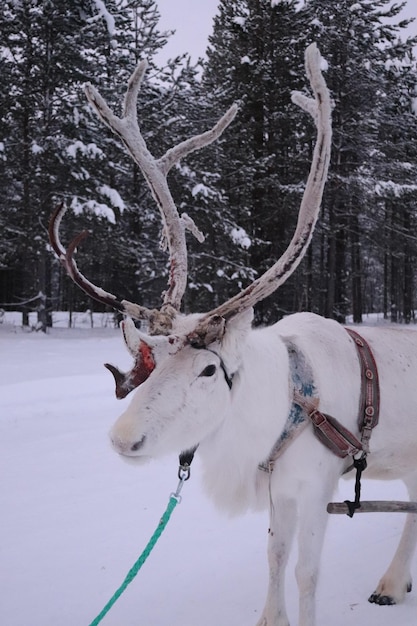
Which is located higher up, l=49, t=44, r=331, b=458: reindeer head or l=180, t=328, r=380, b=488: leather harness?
l=49, t=44, r=331, b=458: reindeer head

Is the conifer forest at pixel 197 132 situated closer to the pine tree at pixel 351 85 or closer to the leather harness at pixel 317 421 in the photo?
the pine tree at pixel 351 85

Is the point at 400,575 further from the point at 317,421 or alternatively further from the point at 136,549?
the point at 136,549

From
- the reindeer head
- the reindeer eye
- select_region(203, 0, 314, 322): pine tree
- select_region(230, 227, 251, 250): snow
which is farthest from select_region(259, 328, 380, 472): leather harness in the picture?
select_region(203, 0, 314, 322): pine tree

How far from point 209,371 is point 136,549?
1895mm

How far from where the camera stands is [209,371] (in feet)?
6.42

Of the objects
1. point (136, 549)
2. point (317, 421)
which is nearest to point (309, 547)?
point (317, 421)

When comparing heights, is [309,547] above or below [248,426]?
below

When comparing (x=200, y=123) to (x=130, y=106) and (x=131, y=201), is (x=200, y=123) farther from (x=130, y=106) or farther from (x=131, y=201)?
(x=130, y=106)

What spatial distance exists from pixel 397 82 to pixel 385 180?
5389mm

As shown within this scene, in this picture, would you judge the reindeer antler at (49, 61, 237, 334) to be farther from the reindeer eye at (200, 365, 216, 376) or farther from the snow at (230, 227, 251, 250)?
the snow at (230, 227, 251, 250)

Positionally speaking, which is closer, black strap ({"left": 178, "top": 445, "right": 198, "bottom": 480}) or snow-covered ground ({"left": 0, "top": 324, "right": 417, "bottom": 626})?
black strap ({"left": 178, "top": 445, "right": 198, "bottom": 480})

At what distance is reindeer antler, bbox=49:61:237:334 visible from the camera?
2248 mm

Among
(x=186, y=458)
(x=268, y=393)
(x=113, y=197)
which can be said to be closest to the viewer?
(x=186, y=458)

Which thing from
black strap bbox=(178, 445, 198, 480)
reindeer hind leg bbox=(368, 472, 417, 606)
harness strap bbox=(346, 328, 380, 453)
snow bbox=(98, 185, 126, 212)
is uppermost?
snow bbox=(98, 185, 126, 212)
